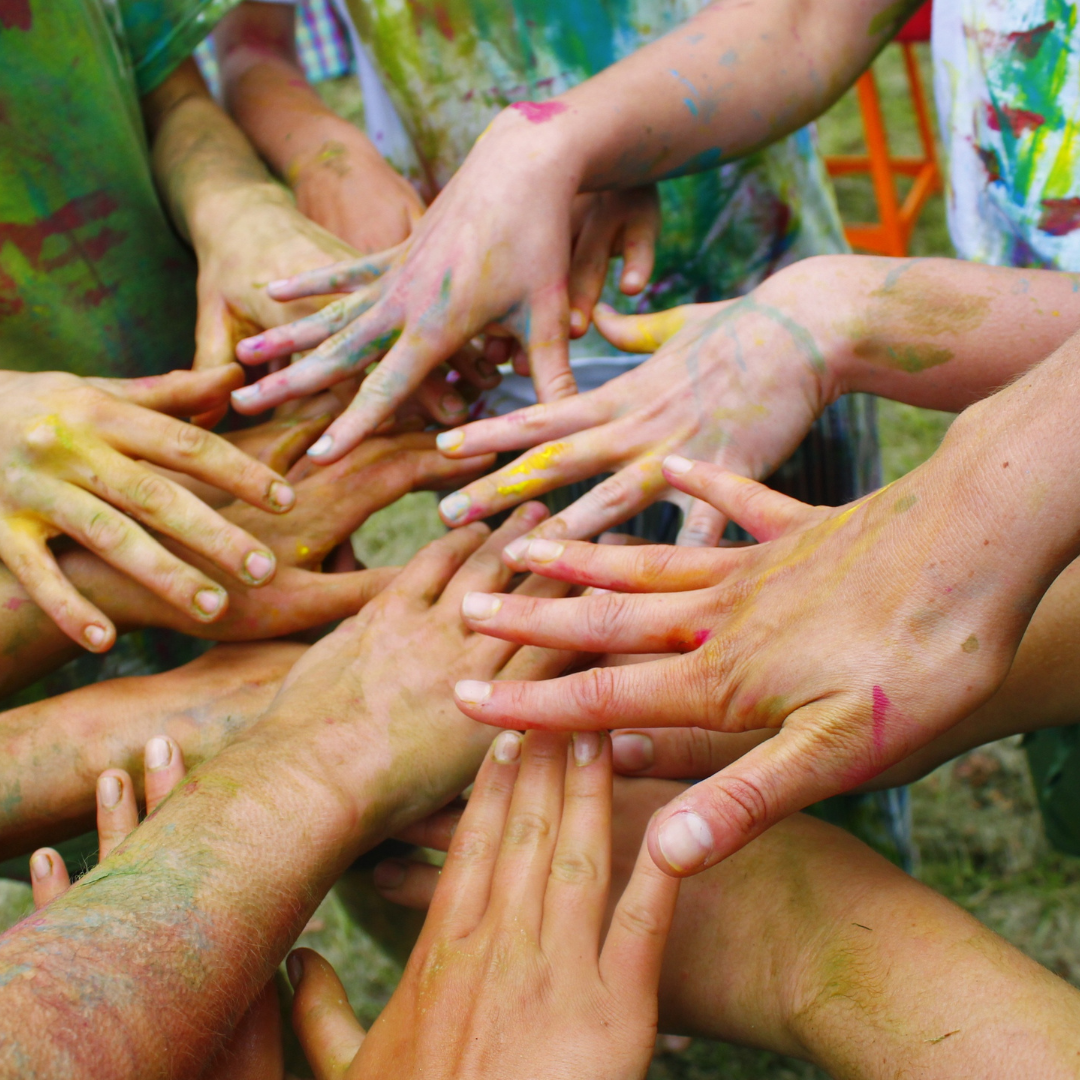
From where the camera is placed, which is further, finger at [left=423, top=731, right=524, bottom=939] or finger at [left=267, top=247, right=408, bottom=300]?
finger at [left=267, top=247, right=408, bottom=300]

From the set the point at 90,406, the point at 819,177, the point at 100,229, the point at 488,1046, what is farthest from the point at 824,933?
the point at 100,229

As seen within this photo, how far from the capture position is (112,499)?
1.10m

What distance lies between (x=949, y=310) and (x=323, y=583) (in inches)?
35.6

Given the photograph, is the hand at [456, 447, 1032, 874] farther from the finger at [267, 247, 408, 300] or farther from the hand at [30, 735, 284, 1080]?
the finger at [267, 247, 408, 300]

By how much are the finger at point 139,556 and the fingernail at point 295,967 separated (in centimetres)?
41

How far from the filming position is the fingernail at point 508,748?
978mm

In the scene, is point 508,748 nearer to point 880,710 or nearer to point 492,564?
point 492,564

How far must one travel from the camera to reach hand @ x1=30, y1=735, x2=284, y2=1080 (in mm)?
874

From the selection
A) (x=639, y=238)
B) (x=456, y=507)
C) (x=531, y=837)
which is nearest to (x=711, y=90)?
(x=639, y=238)

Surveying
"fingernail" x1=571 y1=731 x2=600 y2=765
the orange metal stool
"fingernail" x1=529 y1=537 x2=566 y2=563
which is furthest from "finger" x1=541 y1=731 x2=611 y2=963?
the orange metal stool

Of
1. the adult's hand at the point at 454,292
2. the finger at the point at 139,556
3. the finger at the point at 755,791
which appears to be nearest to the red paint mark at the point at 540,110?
the adult's hand at the point at 454,292

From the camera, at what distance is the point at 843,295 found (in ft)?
3.71

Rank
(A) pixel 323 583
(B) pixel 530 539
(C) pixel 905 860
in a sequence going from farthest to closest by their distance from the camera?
(C) pixel 905 860, (A) pixel 323 583, (B) pixel 530 539

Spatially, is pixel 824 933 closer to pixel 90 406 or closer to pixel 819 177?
pixel 90 406
